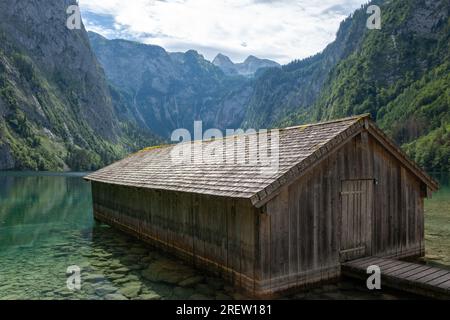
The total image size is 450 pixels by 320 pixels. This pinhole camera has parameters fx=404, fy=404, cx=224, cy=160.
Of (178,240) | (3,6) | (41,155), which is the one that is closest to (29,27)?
(3,6)

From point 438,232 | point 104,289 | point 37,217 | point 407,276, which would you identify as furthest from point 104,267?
point 37,217

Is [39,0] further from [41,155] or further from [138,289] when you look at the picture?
[138,289]

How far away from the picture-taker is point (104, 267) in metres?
15.0

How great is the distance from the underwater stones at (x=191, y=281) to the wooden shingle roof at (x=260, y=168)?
280cm

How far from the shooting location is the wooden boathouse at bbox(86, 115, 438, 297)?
35.3 ft

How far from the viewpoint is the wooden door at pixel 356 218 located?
40.5 ft

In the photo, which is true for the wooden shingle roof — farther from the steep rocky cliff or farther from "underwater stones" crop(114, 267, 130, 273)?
the steep rocky cliff

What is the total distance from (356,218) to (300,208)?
248 cm

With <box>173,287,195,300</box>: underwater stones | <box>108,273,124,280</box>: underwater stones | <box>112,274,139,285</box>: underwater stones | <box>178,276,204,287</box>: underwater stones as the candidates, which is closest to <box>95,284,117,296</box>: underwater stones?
<box>112,274,139,285</box>: underwater stones

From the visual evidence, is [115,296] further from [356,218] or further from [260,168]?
[356,218]

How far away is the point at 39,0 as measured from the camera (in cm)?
19275

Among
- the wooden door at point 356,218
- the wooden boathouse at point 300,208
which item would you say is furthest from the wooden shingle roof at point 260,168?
the wooden door at point 356,218

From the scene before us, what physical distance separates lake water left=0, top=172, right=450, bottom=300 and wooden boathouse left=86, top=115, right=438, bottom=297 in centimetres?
73
